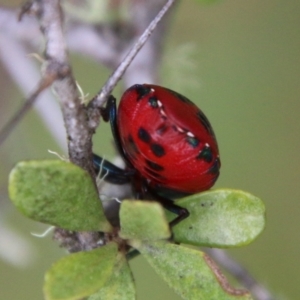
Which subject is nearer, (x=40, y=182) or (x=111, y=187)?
(x=40, y=182)

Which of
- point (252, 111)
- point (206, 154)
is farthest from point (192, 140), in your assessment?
point (252, 111)

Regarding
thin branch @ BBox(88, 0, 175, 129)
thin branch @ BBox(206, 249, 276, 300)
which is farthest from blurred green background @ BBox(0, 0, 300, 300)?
thin branch @ BBox(88, 0, 175, 129)

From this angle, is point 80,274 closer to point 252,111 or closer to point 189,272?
point 189,272

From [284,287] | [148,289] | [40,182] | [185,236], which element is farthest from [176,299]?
[40,182]

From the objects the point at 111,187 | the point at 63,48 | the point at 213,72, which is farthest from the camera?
the point at 213,72

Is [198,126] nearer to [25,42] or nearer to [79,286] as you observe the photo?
[79,286]

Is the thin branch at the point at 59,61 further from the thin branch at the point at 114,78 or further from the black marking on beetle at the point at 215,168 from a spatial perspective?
the black marking on beetle at the point at 215,168

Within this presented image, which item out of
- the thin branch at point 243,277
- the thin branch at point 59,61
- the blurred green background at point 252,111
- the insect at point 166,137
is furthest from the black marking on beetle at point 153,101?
the blurred green background at point 252,111
